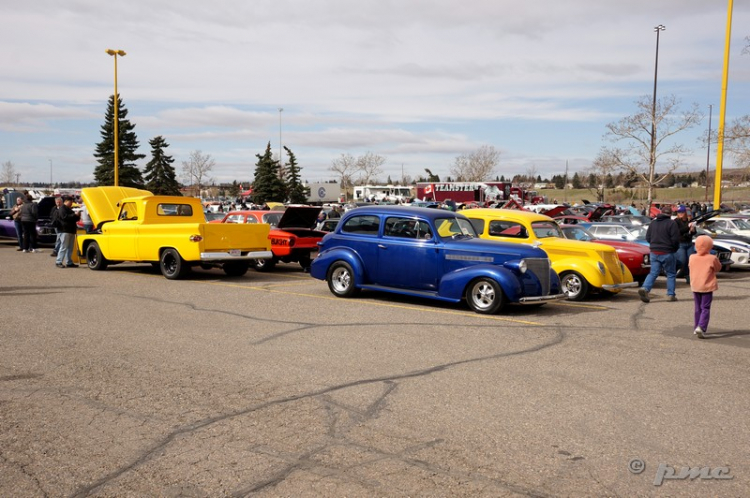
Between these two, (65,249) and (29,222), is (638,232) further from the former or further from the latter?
(29,222)

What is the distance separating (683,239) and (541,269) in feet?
17.4

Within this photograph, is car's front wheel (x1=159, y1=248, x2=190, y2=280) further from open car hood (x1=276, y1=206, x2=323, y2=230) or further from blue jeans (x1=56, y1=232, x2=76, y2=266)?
blue jeans (x1=56, y1=232, x2=76, y2=266)

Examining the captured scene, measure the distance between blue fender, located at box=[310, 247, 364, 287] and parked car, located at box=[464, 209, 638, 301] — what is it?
285cm

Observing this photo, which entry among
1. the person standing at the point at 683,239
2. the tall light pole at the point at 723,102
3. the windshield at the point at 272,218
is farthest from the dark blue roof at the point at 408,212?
the tall light pole at the point at 723,102

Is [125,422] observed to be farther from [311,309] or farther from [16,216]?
[16,216]

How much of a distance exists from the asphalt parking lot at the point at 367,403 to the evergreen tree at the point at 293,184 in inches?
2529

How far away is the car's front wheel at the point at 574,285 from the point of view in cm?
1284

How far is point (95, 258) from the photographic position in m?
17.2

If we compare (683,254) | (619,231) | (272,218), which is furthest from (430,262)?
(272,218)

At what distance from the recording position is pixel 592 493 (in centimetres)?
419

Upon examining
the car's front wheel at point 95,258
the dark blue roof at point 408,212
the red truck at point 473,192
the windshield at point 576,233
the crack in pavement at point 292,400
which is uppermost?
the red truck at point 473,192

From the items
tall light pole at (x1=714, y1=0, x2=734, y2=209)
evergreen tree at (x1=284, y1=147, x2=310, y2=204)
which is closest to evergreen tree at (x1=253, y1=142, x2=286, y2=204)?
evergreen tree at (x1=284, y1=147, x2=310, y2=204)

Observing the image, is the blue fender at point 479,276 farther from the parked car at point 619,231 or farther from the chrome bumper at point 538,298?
the parked car at point 619,231

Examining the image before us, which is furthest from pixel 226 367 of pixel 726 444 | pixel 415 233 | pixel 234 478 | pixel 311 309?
pixel 415 233
